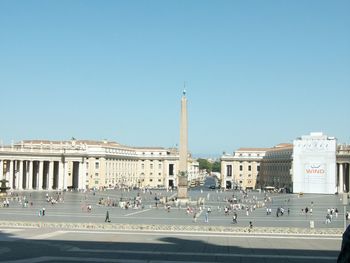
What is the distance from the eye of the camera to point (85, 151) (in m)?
106

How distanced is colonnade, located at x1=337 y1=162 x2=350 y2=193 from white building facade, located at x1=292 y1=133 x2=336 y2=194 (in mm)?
6792

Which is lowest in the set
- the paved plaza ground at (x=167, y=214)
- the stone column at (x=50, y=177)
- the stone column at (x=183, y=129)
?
the paved plaza ground at (x=167, y=214)

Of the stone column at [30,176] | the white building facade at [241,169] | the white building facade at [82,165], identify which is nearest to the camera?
the white building facade at [82,165]

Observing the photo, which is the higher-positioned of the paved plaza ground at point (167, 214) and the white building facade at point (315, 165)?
the white building facade at point (315, 165)

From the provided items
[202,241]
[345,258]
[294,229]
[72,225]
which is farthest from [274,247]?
[345,258]

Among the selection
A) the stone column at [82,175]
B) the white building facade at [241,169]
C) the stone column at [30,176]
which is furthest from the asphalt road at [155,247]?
the white building facade at [241,169]

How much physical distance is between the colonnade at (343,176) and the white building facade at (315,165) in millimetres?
6792

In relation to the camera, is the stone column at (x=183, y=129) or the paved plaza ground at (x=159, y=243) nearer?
the paved plaza ground at (x=159, y=243)

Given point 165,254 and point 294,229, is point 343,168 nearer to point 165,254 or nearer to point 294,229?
point 294,229

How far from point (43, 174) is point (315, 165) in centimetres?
5057

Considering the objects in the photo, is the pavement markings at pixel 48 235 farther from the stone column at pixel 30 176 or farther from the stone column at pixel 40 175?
the stone column at pixel 40 175

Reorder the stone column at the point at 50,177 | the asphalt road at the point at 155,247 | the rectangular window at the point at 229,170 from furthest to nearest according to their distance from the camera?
the rectangular window at the point at 229,170 < the stone column at the point at 50,177 < the asphalt road at the point at 155,247

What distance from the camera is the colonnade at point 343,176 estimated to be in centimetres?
10038

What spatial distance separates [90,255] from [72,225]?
468 inches
